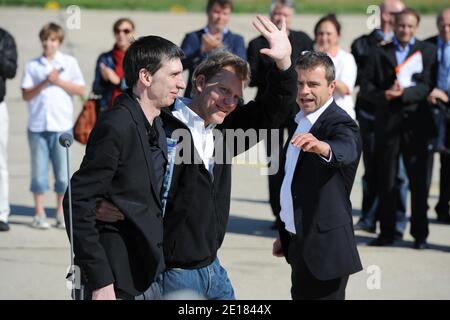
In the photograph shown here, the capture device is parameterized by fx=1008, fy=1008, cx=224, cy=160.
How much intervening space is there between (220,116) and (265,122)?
258 millimetres

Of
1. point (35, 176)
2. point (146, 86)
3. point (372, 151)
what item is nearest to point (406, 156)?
point (372, 151)

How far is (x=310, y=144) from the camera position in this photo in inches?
181

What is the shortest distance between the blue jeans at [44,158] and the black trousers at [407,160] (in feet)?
9.46

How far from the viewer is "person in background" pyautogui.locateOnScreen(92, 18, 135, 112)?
9.41m

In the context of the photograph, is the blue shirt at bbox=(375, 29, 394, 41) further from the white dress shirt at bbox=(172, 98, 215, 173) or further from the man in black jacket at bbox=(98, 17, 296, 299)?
the white dress shirt at bbox=(172, 98, 215, 173)

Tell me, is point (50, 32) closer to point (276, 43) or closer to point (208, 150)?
point (208, 150)

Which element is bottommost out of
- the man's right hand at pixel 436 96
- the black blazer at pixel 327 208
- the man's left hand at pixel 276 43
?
the black blazer at pixel 327 208

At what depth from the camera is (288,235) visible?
17.0 feet

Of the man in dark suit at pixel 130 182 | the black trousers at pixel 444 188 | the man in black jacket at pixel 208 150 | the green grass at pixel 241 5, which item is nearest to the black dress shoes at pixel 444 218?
the black trousers at pixel 444 188

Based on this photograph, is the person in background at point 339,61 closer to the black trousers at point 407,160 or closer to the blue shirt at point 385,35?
the black trousers at point 407,160

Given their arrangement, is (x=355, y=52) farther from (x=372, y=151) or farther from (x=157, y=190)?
(x=157, y=190)

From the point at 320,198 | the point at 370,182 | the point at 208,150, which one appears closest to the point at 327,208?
the point at 320,198

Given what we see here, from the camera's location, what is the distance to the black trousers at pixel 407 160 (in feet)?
28.3

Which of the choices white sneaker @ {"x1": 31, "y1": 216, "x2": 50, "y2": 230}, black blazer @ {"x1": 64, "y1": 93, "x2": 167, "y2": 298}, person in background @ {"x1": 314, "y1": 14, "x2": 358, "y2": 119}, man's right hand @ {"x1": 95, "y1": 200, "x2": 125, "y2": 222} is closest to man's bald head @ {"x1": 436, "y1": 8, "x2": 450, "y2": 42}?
person in background @ {"x1": 314, "y1": 14, "x2": 358, "y2": 119}
